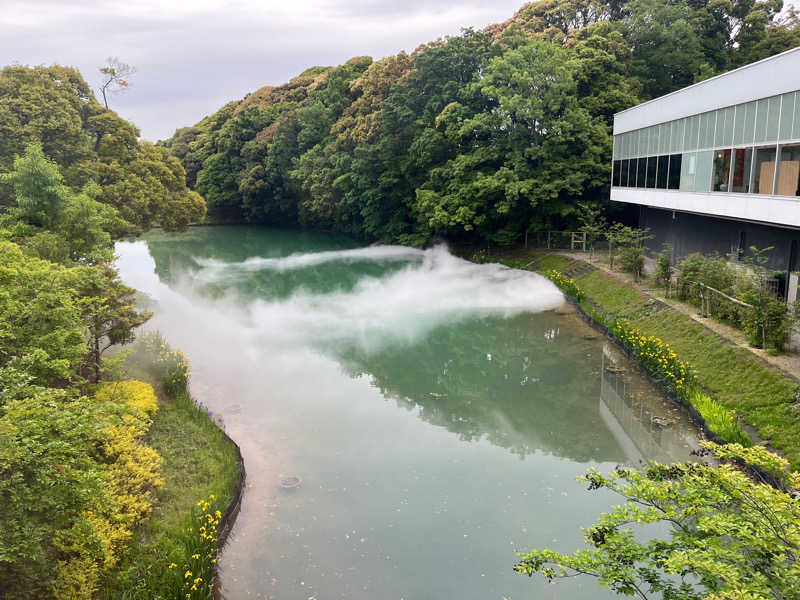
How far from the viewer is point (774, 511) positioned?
219 inches

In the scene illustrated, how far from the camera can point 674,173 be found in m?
22.5

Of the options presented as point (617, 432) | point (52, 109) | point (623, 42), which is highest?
point (623, 42)

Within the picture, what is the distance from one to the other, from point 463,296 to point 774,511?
21449mm

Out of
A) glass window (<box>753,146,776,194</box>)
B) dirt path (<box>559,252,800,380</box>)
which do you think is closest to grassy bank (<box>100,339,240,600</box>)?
dirt path (<box>559,252,800,380</box>)

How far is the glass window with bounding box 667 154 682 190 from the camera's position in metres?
22.1

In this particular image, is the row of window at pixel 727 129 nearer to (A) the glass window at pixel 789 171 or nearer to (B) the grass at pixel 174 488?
(A) the glass window at pixel 789 171

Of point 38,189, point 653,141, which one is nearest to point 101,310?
point 38,189

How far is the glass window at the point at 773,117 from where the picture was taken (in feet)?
52.2

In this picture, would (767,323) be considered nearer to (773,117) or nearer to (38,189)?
(773,117)

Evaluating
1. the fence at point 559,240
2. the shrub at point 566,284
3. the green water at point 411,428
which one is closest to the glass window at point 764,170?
the green water at point 411,428

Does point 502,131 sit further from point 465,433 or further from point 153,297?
point 465,433

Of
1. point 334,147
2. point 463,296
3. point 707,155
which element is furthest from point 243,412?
point 334,147

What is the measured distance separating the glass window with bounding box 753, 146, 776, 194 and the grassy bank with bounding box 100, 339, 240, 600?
573 inches

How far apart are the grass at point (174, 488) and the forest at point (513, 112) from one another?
2152cm
